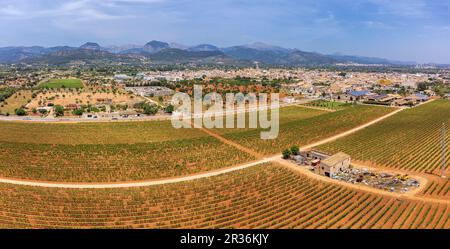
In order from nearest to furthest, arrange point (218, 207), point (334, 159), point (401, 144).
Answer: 1. point (218, 207)
2. point (334, 159)
3. point (401, 144)

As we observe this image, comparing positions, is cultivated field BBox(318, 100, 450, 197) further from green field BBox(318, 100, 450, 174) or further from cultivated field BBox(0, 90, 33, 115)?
cultivated field BBox(0, 90, 33, 115)

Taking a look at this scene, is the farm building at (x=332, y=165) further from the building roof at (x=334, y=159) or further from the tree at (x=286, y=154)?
the tree at (x=286, y=154)

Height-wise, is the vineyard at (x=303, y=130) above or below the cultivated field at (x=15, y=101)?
below

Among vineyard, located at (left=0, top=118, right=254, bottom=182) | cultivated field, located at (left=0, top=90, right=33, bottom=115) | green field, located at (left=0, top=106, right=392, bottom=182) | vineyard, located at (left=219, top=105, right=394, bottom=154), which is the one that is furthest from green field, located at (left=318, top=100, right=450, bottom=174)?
cultivated field, located at (left=0, top=90, right=33, bottom=115)

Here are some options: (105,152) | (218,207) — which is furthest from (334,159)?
(105,152)
